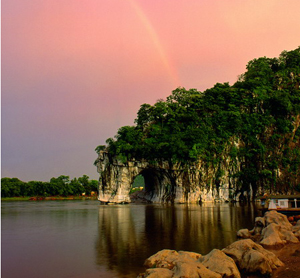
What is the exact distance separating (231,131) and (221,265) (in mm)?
57626

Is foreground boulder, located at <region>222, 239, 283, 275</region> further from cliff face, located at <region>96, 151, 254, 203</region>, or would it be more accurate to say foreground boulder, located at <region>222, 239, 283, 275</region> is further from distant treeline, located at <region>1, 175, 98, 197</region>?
distant treeline, located at <region>1, 175, 98, 197</region>

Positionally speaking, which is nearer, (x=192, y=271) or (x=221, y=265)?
(x=192, y=271)

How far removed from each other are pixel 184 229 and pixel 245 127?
49114 millimetres

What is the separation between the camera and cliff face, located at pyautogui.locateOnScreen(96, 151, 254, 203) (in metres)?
59.8

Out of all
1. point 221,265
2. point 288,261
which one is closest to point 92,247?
point 221,265

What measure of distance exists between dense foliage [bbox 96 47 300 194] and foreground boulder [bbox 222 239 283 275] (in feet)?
150

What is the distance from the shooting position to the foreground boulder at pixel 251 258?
33.7 feet

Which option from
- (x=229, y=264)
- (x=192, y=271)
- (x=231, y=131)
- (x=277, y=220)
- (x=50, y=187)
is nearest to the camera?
(x=192, y=271)

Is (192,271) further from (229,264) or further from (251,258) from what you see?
(251,258)

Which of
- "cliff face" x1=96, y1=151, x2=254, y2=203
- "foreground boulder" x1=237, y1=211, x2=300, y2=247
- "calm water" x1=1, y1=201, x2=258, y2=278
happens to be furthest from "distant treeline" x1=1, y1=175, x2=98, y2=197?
"foreground boulder" x1=237, y1=211, x2=300, y2=247

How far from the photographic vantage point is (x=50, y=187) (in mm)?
99312

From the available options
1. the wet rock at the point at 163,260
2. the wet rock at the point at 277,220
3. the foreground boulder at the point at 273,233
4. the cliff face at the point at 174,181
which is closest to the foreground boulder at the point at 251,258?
the wet rock at the point at 163,260

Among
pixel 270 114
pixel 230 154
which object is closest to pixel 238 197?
pixel 230 154

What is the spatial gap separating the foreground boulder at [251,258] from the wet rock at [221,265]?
94cm
